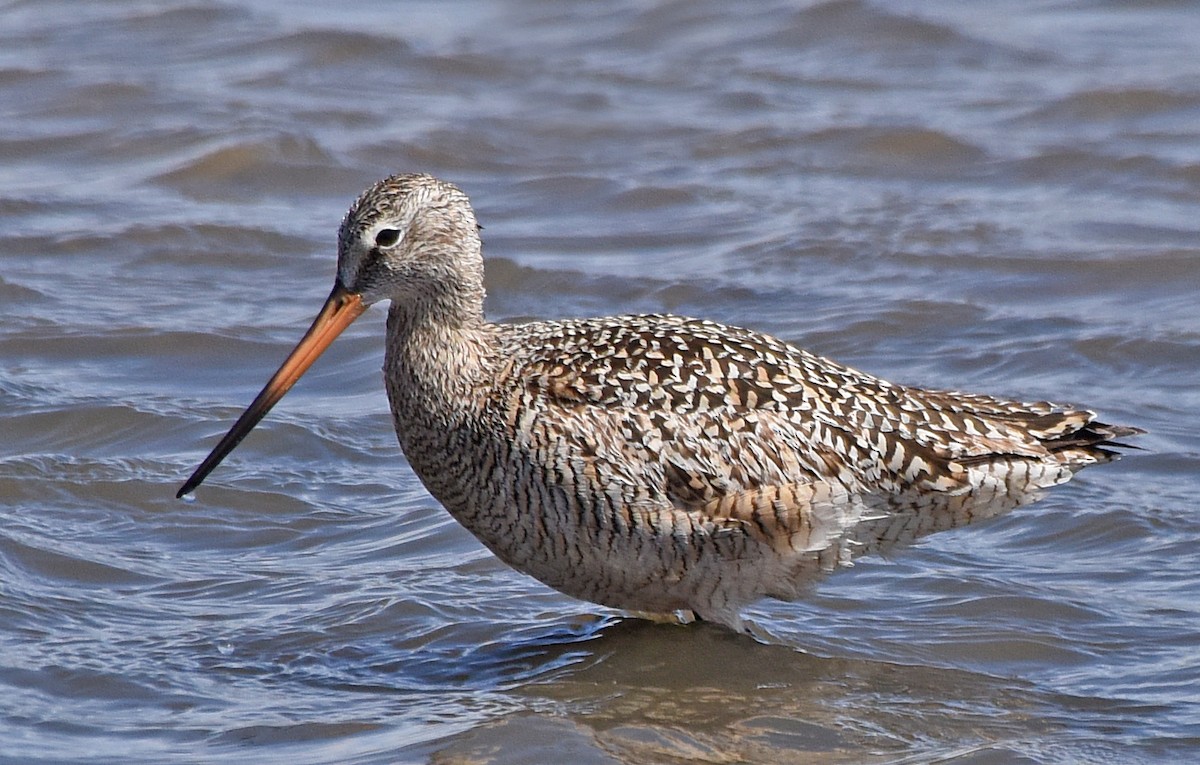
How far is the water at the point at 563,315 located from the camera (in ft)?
20.1

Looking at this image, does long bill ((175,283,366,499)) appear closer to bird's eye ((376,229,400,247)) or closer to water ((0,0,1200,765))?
bird's eye ((376,229,400,247))

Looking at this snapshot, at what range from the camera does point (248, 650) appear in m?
6.47

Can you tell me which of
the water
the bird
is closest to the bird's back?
the bird

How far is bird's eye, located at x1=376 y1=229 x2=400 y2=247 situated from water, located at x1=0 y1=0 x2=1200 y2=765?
1391 mm

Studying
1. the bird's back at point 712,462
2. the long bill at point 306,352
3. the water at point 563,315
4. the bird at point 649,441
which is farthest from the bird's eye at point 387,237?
the water at point 563,315

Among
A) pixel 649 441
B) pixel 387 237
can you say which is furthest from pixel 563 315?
pixel 649 441

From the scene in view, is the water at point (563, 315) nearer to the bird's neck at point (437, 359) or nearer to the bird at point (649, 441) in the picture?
the bird at point (649, 441)

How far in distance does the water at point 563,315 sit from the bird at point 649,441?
0.47 metres

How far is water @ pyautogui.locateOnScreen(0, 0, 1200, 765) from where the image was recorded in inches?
241

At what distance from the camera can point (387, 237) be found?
246 inches

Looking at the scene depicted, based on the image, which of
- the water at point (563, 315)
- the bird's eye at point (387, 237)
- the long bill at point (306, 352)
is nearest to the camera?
the water at point (563, 315)

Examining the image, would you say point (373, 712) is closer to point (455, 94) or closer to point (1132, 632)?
point (1132, 632)

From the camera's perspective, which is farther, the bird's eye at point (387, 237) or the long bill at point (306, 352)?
the long bill at point (306, 352)

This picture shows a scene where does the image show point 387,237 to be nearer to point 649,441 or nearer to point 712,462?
point 649,441
